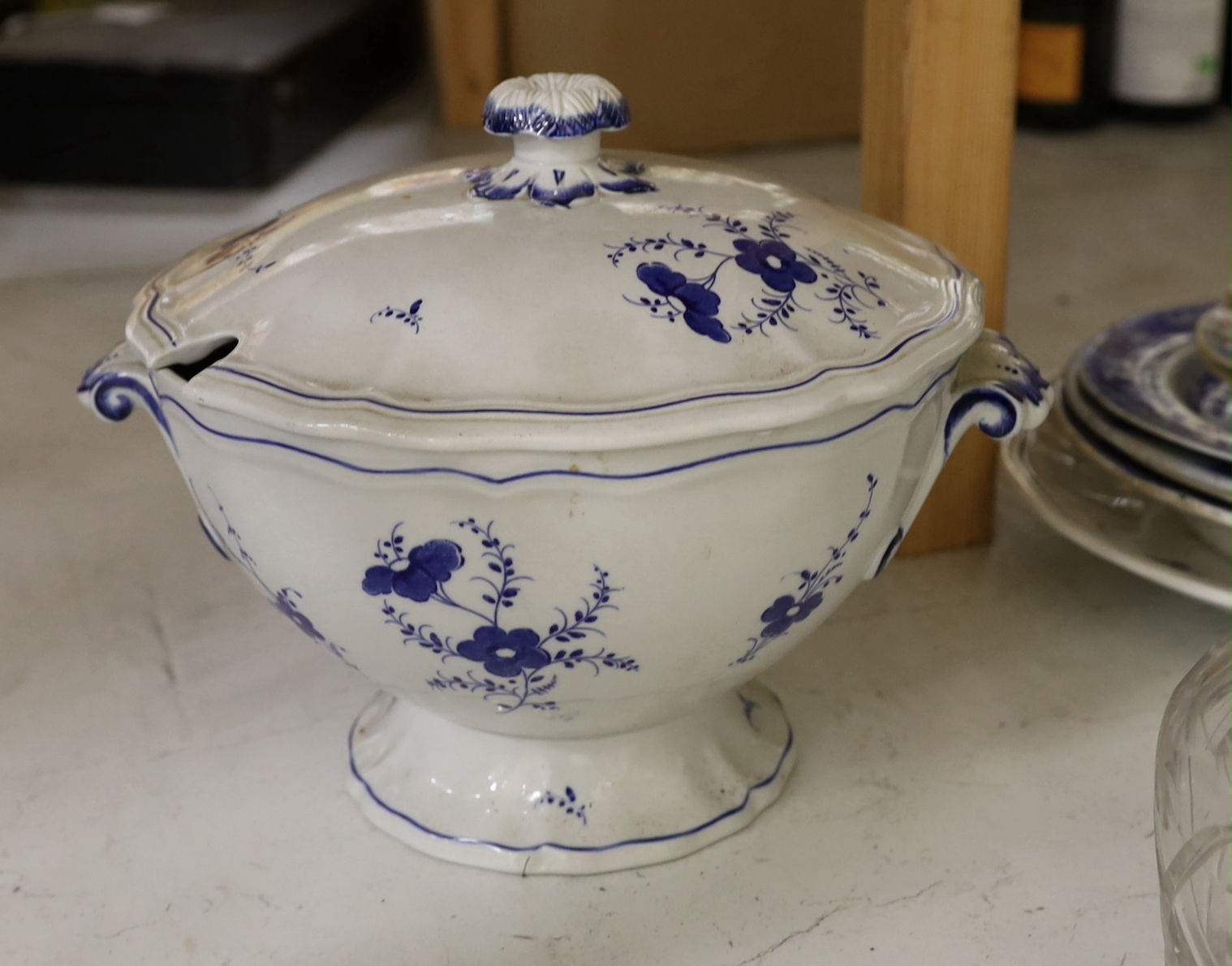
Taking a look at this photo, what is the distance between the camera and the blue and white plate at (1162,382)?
69cm

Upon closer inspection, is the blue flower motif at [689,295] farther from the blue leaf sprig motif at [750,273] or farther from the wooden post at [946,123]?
the wooden post at [946,123]

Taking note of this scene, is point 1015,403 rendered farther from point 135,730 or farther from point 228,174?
point 228,174

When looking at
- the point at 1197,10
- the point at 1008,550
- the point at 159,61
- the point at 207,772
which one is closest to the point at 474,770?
the point at 207,772

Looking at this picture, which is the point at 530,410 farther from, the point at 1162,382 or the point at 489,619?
the point at 1162,382

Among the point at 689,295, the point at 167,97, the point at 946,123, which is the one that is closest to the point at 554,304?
the point at 689,295

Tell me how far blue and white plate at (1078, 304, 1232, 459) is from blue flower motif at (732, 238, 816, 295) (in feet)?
0.95

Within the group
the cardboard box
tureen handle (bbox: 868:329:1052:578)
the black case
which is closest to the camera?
tureen handle (bbox: 868:329:1052:578)

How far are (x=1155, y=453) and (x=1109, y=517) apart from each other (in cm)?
5

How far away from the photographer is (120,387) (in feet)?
1.71

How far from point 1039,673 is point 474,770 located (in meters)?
0.30

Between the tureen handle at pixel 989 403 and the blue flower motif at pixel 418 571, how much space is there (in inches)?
7.2

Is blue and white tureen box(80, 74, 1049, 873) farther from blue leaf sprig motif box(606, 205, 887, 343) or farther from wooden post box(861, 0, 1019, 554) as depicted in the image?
wooden post box(861, 0, 1019, 554)

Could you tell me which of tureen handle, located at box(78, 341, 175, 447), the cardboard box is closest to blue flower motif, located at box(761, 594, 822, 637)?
tureen handle, located at box(78, 341, 175, 447)

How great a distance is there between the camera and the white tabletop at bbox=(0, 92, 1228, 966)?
0.53 metres
